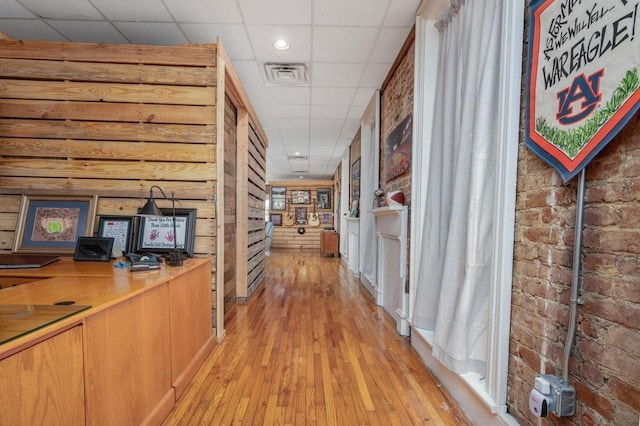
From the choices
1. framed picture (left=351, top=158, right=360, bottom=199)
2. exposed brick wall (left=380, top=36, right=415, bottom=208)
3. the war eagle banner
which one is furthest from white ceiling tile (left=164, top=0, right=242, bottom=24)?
framed picture (left=351, top=158, right=360, bottom=199)

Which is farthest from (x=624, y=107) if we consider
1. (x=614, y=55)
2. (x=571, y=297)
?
(x=571, y=297)

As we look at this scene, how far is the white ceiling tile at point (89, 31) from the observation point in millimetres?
2361

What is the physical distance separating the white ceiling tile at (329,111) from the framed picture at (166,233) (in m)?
2.62

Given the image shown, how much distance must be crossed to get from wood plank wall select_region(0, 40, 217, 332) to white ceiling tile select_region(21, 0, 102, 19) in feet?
0.85

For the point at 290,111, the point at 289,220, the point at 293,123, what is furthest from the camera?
the point at 289,220

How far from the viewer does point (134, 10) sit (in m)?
2.20

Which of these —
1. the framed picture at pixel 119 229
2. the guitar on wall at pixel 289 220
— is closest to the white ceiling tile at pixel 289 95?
the framed picture at pixel 119 229

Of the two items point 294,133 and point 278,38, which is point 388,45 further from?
point 294,133

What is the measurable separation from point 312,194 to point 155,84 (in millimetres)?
7731

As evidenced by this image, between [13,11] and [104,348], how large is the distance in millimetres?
2958

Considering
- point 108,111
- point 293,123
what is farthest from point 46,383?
point 293,123

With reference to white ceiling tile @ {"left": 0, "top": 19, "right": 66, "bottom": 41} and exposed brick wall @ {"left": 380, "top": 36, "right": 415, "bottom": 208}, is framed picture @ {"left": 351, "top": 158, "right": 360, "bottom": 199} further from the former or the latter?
white ceiling tile @ {"left": 0, "top": 19, "right": 66, "bottom": 41}

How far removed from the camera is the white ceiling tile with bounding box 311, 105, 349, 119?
13.3ft

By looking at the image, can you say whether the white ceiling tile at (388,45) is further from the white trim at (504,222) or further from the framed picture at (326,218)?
the framed picture at (326,218)
